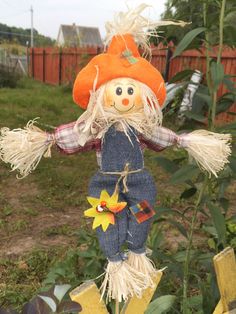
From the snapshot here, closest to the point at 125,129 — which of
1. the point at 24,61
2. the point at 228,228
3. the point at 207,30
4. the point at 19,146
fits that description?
the point at 19,146

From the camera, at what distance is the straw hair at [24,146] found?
136 cm

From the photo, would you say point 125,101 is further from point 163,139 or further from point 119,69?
point 163,139

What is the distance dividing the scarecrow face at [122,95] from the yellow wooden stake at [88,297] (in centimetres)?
62

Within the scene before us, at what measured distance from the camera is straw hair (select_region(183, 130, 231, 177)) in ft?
4.47

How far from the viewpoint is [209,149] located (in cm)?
137

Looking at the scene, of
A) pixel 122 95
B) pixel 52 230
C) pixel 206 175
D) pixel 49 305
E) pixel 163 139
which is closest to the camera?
pixel 49 305

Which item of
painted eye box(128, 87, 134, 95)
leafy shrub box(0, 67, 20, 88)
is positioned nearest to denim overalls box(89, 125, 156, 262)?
painted eye box(128, 87, 134, 95)

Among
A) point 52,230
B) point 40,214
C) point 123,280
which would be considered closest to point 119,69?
point 123,280

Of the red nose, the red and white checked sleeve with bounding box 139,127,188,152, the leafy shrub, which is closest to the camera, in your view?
the red nose

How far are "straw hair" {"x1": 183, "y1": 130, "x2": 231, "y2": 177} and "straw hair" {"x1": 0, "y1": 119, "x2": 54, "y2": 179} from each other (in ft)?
1.50

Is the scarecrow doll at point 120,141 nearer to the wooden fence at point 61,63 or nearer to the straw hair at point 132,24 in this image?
the straw hair at point 132,24

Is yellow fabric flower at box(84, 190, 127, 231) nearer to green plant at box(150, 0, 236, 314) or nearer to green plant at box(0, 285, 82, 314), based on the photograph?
green plant at box(150, 0, 236, 314)

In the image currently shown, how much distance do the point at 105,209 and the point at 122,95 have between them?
0.36 m

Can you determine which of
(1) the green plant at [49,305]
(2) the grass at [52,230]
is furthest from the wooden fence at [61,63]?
(1) the green plant at [49,305]
